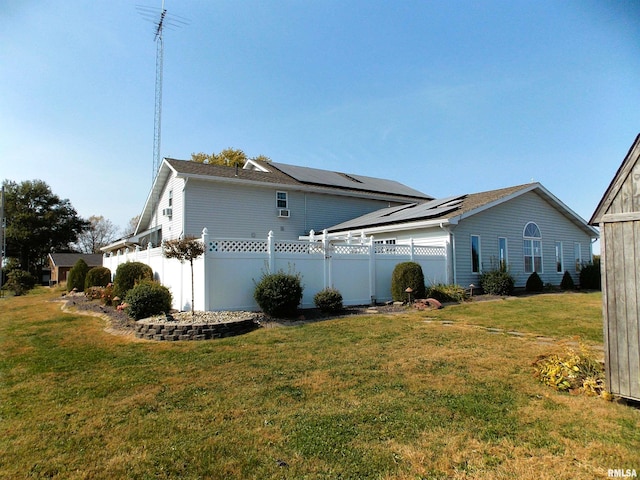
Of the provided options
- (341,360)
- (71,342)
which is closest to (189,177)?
(71,342)

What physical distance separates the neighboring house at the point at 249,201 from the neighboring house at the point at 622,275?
15.8m

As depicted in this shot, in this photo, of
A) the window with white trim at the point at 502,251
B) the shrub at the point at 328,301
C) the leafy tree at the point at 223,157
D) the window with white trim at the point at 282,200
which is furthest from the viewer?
the leafy tree at the point at 223,157

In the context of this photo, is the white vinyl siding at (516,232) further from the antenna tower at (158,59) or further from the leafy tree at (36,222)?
the leafy tree at (36,222)

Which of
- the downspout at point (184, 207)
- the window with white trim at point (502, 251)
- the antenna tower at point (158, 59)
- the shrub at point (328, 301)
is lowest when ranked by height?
the shrub at point (328, 301)

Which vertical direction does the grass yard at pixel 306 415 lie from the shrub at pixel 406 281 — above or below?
below

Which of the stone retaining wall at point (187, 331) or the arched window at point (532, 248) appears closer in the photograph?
the stone retaining wall at point (187, 331)

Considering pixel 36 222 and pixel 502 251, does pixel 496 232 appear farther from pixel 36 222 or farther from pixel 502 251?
pixel 36 222

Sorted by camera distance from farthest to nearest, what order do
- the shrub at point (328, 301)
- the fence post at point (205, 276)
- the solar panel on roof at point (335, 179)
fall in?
the solar panel on roof at point (335, 179) → the shrub at point (328, 301) → the fence post at point (205, 276)

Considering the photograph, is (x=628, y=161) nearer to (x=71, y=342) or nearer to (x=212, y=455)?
(x=212, y=455)

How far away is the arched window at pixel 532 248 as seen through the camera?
17.9 m

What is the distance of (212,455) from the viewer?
3.05 m

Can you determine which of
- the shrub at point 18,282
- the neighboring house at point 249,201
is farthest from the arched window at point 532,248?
the shrub at point 18,282

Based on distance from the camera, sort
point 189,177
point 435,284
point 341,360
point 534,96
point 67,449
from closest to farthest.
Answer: point 67,449 < point 341,360 < point 534,96 < point 435,284 < point 189,177

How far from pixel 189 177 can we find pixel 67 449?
15.0 meters
